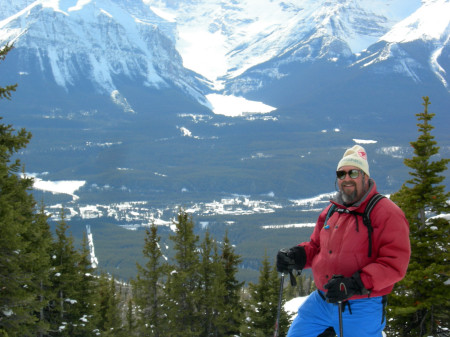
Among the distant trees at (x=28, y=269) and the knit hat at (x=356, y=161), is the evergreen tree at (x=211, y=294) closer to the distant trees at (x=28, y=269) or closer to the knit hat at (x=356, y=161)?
the distant trees at (x=28, y=269)

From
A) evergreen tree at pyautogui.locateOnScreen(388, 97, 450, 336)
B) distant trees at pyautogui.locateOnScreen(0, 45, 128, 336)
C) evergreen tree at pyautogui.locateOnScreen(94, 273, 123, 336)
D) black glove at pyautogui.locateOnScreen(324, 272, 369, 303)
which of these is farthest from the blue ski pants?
evergreen tree at pyautogui.locateOnScreen(94, 273, 123, 336)

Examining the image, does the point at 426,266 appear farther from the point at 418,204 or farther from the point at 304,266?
the point at 304,266

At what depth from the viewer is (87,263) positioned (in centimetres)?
2245

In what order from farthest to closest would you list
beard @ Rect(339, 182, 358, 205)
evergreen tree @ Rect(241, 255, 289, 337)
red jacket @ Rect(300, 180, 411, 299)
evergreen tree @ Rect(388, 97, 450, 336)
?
evergreen tree @ Rect(241, 255, 289, 337), evergreen tree @ Rect(388, 97, 450, 336), beard @ Rect(339, 182, 358, 205), red jacket @ Rect(300, 180, 411, 299)

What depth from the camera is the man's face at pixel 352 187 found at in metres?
6.61

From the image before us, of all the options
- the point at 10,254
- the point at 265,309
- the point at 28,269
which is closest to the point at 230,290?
the point at 265,309

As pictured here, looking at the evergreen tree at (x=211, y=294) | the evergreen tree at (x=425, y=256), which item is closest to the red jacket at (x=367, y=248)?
the evergreen tree at (x=425, y=256)

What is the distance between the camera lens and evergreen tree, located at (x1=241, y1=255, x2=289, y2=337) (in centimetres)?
1964

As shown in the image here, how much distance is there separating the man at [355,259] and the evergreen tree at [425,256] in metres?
4.79

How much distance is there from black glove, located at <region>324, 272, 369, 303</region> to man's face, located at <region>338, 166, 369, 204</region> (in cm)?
107

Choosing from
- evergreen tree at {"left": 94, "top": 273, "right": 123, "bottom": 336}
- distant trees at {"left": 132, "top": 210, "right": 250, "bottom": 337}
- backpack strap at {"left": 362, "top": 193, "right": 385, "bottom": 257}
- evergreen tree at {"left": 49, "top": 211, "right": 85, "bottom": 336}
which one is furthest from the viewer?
evergreen tree at {"left": 94, "top": 273, "right": 123, "bottom": 336}

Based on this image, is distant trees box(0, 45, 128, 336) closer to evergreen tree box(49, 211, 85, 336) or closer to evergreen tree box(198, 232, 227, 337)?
evergreen tree box(49, 211, 85, 336)

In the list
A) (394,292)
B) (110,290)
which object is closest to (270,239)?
(110,290)

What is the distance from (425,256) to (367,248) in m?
6.03
